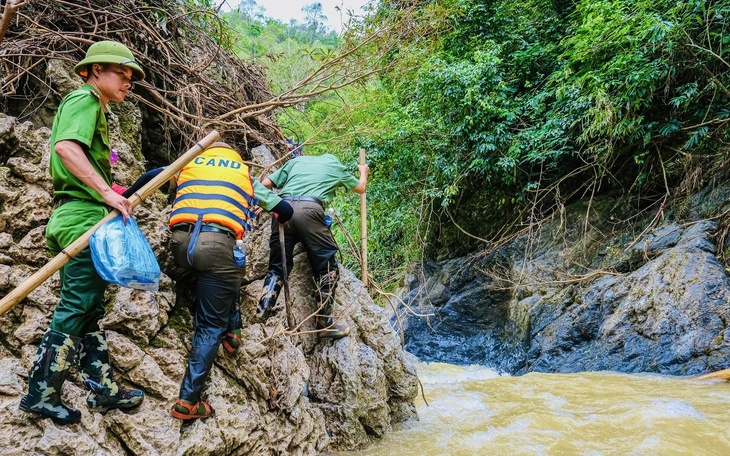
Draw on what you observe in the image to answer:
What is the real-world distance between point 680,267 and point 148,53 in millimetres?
6731

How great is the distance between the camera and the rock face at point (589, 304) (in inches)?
205

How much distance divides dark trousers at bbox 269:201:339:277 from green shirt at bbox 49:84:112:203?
1.60m

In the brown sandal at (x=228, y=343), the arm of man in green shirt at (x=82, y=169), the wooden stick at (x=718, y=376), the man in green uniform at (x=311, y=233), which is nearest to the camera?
the arm of man in green shirt at (x=82, y=169)

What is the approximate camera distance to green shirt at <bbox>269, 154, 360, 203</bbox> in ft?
12.5

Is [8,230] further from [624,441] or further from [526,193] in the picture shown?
[526,193]

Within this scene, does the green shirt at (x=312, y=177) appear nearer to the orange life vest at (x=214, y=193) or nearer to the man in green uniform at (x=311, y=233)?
the man in green uniform at (x=311, y=233)

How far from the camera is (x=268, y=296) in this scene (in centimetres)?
346

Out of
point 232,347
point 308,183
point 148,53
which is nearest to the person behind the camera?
point 232,347

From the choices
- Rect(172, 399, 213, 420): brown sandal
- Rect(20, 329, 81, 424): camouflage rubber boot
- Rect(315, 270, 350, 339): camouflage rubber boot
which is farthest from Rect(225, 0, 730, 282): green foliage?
Rect(20, 329, 81, 424): camouflage rubber boot

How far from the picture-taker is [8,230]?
9.07 ft

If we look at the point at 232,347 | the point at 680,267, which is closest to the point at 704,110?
the point at 680,267

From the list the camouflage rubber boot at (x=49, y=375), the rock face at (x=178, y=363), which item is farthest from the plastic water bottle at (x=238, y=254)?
the camouflage rubber boot at (x=49, y=375)

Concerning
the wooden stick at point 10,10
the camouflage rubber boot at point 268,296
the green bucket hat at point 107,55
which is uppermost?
the green bucket hat at point 107,55

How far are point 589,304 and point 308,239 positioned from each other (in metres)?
4.70
